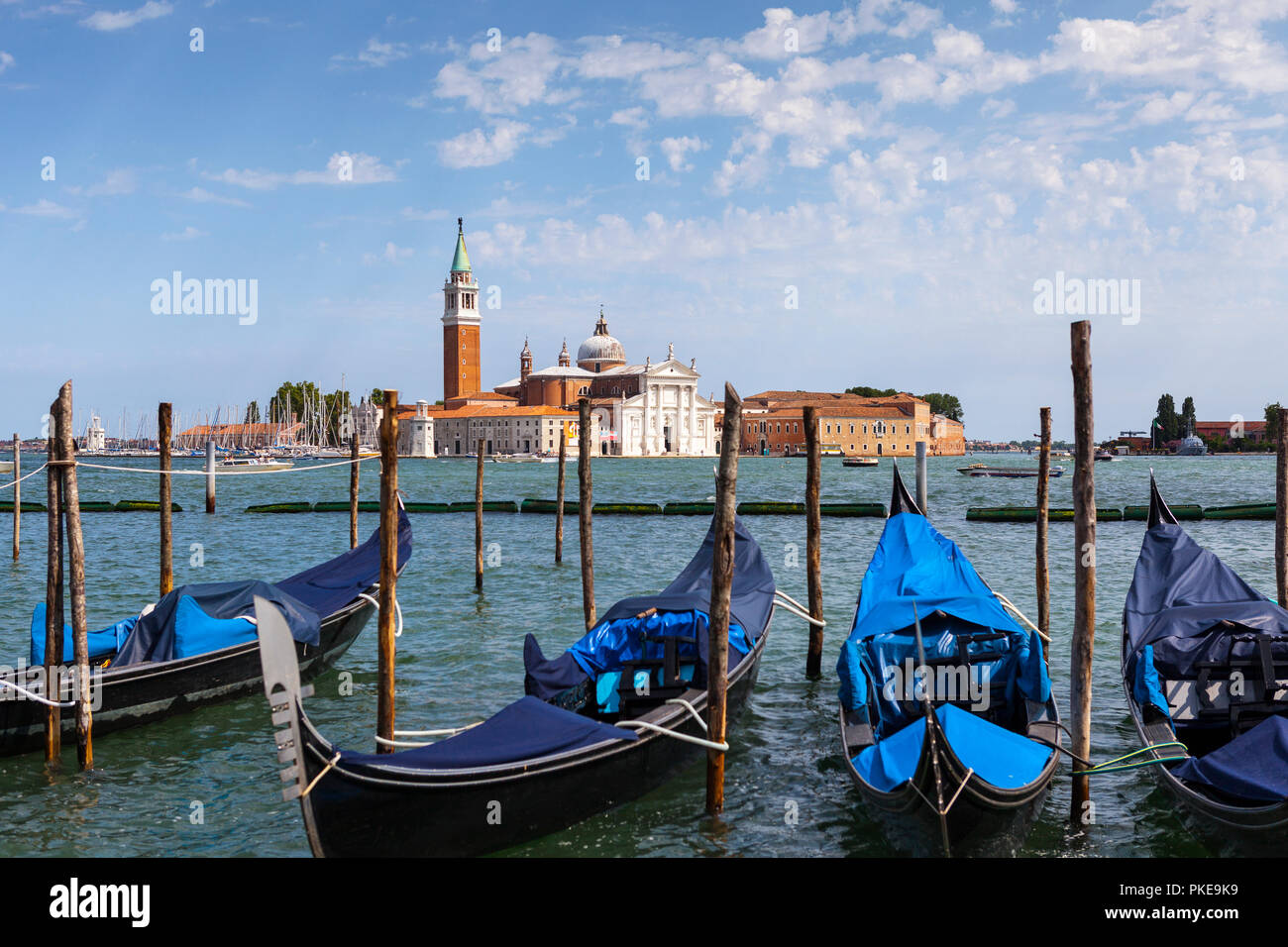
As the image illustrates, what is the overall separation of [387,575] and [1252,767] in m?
3.73

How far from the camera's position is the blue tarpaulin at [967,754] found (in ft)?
13.8

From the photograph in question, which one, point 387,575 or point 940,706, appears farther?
point 387,575

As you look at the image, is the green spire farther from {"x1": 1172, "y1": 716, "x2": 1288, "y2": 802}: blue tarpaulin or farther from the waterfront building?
{"x1": 1172, "y1": 716, "x2": 1288, "y2": 802}: blue tarpaulin

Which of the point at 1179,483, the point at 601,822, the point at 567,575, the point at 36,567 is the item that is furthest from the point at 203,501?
the point at 1179,483

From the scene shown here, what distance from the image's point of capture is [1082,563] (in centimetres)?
494

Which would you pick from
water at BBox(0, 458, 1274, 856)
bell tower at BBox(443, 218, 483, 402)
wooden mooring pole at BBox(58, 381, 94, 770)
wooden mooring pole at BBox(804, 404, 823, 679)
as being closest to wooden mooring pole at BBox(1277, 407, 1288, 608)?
water at BBox(0, 458, 1274, 856)

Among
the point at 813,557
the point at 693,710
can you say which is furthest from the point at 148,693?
the point at 813,557

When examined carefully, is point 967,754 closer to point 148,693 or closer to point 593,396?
point 148,693

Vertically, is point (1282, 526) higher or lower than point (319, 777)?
Answer: higher

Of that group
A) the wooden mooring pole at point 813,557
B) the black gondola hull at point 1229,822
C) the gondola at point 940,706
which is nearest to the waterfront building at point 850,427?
the wooden mooring pole at point 813,557

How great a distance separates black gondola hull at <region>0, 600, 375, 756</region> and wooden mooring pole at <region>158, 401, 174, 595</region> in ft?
5.42

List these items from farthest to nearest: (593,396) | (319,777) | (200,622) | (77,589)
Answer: (593,396)
(200,622)
(77,589)
(319,777)

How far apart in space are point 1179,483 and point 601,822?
1637 inches

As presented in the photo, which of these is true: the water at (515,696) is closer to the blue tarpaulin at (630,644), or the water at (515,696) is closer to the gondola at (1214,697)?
the gondola at (1214,697)
